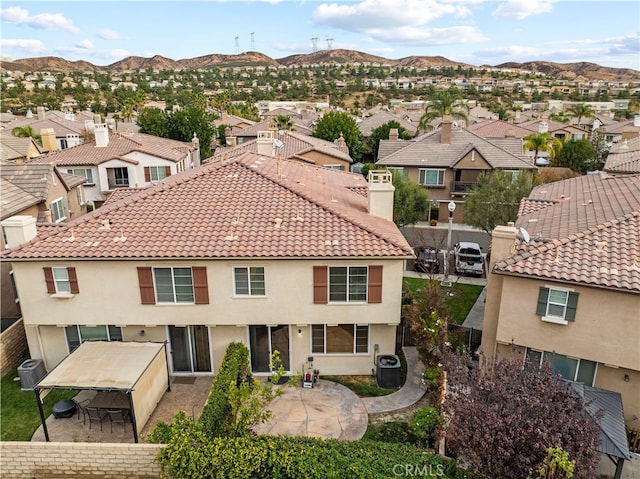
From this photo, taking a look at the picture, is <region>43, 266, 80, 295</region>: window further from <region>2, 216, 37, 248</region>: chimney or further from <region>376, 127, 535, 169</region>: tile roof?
<region>376, 127, 535, 169</region>: tile roof

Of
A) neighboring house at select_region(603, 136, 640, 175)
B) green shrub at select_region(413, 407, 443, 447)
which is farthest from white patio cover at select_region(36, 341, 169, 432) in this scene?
neighboring house at select_region(603, 136, 640, 175)

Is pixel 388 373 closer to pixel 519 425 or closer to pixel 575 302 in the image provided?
pixel 575 302

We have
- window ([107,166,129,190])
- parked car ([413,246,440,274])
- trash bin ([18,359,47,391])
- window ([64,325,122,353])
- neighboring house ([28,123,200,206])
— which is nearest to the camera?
trash bin ([18,359,47,391])

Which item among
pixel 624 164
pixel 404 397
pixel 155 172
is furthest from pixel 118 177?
pixel 624 164

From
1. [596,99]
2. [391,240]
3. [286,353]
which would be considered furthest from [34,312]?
[596,99]

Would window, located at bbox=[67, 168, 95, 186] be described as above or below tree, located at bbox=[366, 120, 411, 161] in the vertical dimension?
below

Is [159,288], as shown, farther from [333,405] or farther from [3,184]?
[3,184]

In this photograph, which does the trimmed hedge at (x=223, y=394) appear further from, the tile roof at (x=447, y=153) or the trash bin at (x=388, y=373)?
the tile roof at (x=447, y=153)
